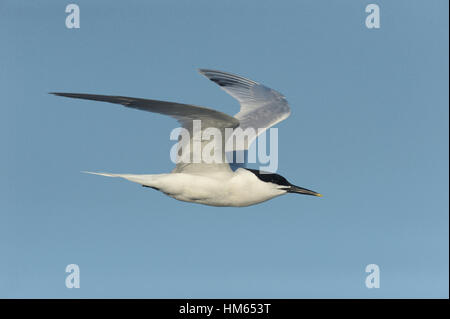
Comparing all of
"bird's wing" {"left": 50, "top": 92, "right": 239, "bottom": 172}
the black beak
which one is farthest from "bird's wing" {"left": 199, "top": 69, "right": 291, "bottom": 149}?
"bird's wing" {"left": 50, "top": 92, "right": 239, "bottom": 172}

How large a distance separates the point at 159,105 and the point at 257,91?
2653 mm

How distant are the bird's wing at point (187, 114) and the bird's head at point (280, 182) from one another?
1.56 feet

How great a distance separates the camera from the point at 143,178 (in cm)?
696

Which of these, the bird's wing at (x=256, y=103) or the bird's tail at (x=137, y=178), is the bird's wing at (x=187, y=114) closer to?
the bird's tail at (x=137, y=178)

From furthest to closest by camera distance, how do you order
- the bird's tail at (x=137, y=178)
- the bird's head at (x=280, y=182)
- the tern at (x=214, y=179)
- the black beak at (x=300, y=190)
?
the black beak at (x=300, y=190)
the bird's head at (x=280, y=182)
the bird's tail at (x=137, y=178)
the tern at (x=214, y=179)

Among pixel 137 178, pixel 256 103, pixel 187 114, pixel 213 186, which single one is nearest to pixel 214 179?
pixel 213 186

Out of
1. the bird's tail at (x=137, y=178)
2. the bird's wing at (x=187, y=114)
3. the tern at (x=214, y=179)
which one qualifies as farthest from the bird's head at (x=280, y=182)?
the bird's tail at (x=137, y=178)

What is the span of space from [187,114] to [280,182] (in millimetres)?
1801

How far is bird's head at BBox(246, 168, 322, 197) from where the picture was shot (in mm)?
7439

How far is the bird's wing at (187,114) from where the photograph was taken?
576cm

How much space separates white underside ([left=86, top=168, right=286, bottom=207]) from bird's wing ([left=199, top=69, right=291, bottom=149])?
0.99m

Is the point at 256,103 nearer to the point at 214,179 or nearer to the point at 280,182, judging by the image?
the point at 280,182

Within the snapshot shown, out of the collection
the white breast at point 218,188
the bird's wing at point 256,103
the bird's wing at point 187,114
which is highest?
the bird's wing at point 256,103

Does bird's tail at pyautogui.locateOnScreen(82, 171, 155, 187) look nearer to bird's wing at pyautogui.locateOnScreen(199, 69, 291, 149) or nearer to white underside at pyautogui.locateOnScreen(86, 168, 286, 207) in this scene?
white underside at pyautogui.locateOnScreen(86, 168, 286, 207)
